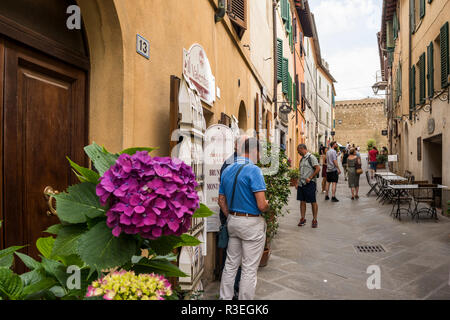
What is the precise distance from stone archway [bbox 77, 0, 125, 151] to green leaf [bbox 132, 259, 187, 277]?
1697 mm

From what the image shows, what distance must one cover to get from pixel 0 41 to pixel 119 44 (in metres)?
0.89

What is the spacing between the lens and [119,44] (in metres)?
2.74

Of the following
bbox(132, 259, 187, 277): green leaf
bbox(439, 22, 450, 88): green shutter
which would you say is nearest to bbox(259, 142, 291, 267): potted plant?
bbox(132, 259, 187, 277): green leaf

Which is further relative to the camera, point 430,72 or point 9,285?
point 430,72

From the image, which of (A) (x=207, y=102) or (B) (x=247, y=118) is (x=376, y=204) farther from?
(A) (x=207, y=102)

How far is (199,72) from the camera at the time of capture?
14.6ft

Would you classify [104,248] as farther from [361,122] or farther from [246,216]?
[361,122]

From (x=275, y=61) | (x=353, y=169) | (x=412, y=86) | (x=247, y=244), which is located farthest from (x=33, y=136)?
(x=412, y=86)

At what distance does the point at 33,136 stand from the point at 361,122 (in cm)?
5208

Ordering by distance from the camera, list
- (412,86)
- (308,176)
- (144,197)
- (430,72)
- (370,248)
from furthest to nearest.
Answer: (412,86), (430,72), (308,176), (370,248), (144,197)

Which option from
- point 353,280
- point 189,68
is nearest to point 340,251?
point 353,280

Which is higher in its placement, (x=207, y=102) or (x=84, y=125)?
(x=207, y=102)

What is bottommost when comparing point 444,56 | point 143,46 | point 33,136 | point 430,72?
point 33,136

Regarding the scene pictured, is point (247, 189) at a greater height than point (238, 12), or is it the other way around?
point (238, 12)
